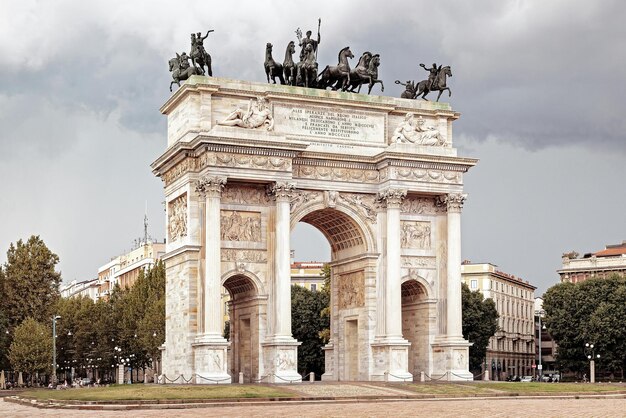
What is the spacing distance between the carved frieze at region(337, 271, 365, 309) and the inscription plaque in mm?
7084

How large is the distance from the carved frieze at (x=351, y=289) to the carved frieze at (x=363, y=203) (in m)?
3.03

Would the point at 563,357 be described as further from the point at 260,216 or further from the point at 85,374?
the point at 85,374

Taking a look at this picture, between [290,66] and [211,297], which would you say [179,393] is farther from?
[290,66]

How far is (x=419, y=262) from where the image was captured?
195ft

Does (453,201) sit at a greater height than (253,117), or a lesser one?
lesser

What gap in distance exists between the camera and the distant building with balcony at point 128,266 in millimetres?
138812

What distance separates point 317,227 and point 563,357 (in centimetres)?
4120

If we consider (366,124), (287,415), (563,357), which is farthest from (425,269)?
(563,357)

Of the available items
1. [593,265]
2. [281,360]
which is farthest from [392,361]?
[593,265]

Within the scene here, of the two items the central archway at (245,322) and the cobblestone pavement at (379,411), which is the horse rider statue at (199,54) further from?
the cobblestone pavement at (379,411)

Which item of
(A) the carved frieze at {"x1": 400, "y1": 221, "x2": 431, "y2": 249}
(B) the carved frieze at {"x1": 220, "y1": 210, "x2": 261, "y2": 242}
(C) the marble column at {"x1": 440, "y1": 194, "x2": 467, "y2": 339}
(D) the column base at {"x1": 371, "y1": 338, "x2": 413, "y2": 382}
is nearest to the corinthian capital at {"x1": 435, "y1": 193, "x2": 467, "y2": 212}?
(C) the marble column at {"x1": 440, "y1": 194, "x2": 467, "y2": 339}

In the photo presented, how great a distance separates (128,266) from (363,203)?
95.5m

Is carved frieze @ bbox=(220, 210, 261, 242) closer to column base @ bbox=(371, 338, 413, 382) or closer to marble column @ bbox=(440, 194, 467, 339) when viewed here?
column base @ bbox=(371, 338, 413, 382)

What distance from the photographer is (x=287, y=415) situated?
33062mm
